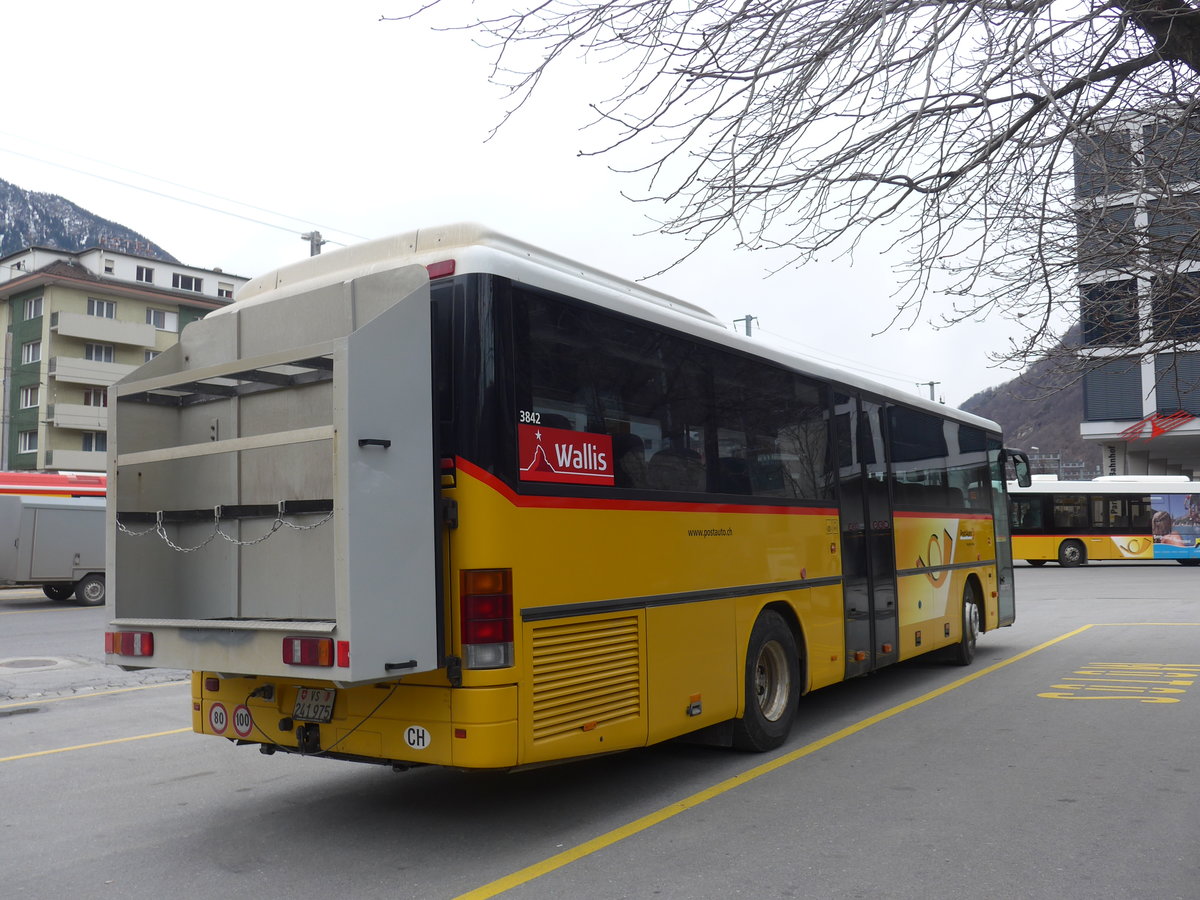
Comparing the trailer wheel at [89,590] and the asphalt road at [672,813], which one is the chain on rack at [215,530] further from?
the trailer wheel at [89,590]

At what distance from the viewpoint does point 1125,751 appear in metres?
7.57

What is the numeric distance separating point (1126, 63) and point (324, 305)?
4.93 m

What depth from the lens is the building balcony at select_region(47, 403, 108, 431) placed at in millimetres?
54031

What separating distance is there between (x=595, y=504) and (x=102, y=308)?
2305 inches

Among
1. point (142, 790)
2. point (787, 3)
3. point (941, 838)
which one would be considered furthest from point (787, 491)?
point (142, 790)

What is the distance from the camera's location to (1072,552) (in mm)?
35312

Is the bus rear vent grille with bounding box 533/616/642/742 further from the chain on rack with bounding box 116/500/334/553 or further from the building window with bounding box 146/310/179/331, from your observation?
the building window with bounding box 146/310/179/331

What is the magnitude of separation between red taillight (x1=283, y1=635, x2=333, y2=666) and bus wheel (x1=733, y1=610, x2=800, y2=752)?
11.2 feet

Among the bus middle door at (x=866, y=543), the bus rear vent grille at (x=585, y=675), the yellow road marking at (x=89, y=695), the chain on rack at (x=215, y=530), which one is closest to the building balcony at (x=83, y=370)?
the yellow road marking at (x=89, y=695)

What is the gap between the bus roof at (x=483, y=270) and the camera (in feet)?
18.1

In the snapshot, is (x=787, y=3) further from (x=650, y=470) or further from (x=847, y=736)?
(x=847, y=736)

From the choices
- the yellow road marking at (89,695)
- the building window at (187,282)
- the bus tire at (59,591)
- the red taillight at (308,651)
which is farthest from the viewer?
the building window at (187,282)

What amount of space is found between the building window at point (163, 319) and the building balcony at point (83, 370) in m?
3.53

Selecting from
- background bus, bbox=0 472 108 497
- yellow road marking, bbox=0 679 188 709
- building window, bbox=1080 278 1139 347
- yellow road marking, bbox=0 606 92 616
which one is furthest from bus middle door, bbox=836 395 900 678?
background bus, bbox=0 472 108 497
